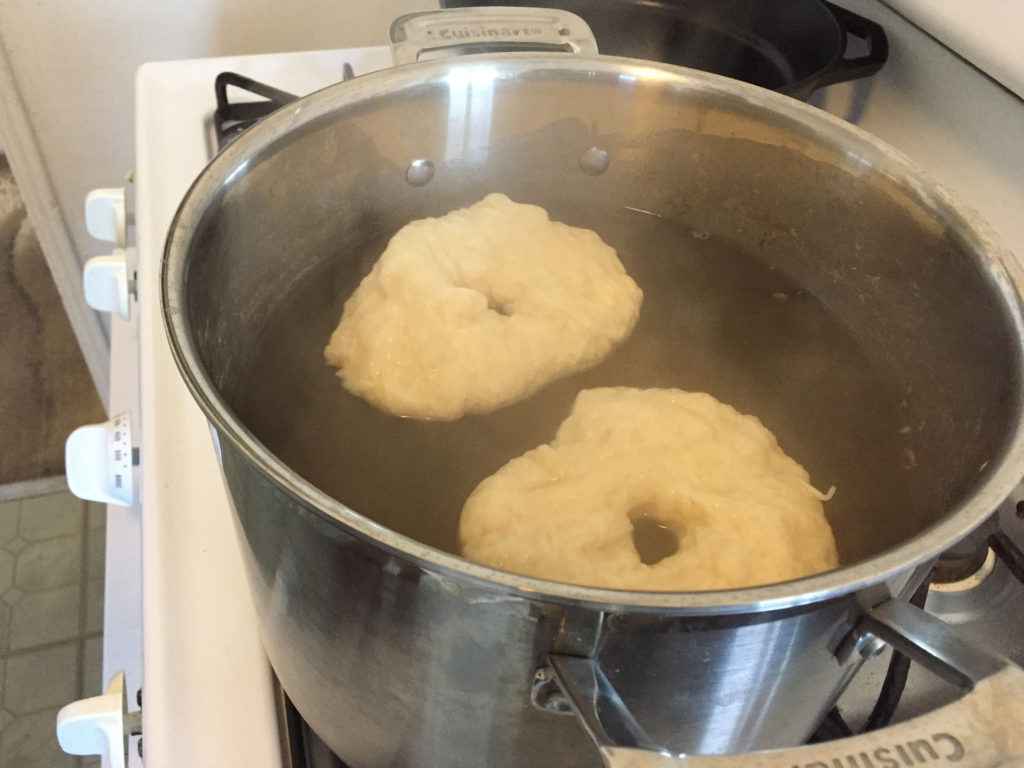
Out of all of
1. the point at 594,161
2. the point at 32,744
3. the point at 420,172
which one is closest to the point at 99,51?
the point at 420,172

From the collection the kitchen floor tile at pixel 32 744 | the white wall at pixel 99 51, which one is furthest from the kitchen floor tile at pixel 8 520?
the white wall at pixel 99 51

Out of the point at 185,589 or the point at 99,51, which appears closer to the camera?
the point at 185,589

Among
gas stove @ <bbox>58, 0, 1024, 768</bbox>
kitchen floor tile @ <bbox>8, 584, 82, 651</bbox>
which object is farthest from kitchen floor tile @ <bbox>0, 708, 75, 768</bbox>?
gas stove @ <bbox>58, 0, 1024, 768</bbox>

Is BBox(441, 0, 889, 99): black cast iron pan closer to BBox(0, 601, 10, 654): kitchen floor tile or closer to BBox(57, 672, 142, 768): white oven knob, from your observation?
BBox(57, 672, 142, 768): white oven knob

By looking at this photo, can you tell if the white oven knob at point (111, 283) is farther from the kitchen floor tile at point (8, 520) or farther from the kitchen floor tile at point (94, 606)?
the kitchen floor tile at point (8, 520)

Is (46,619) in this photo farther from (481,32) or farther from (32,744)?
(481,32)

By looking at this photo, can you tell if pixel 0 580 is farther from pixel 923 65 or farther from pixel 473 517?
pixel 923 65

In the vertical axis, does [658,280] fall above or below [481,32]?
below

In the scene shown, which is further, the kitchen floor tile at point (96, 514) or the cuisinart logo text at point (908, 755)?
the kitchen floor tile at point (96, 514)
